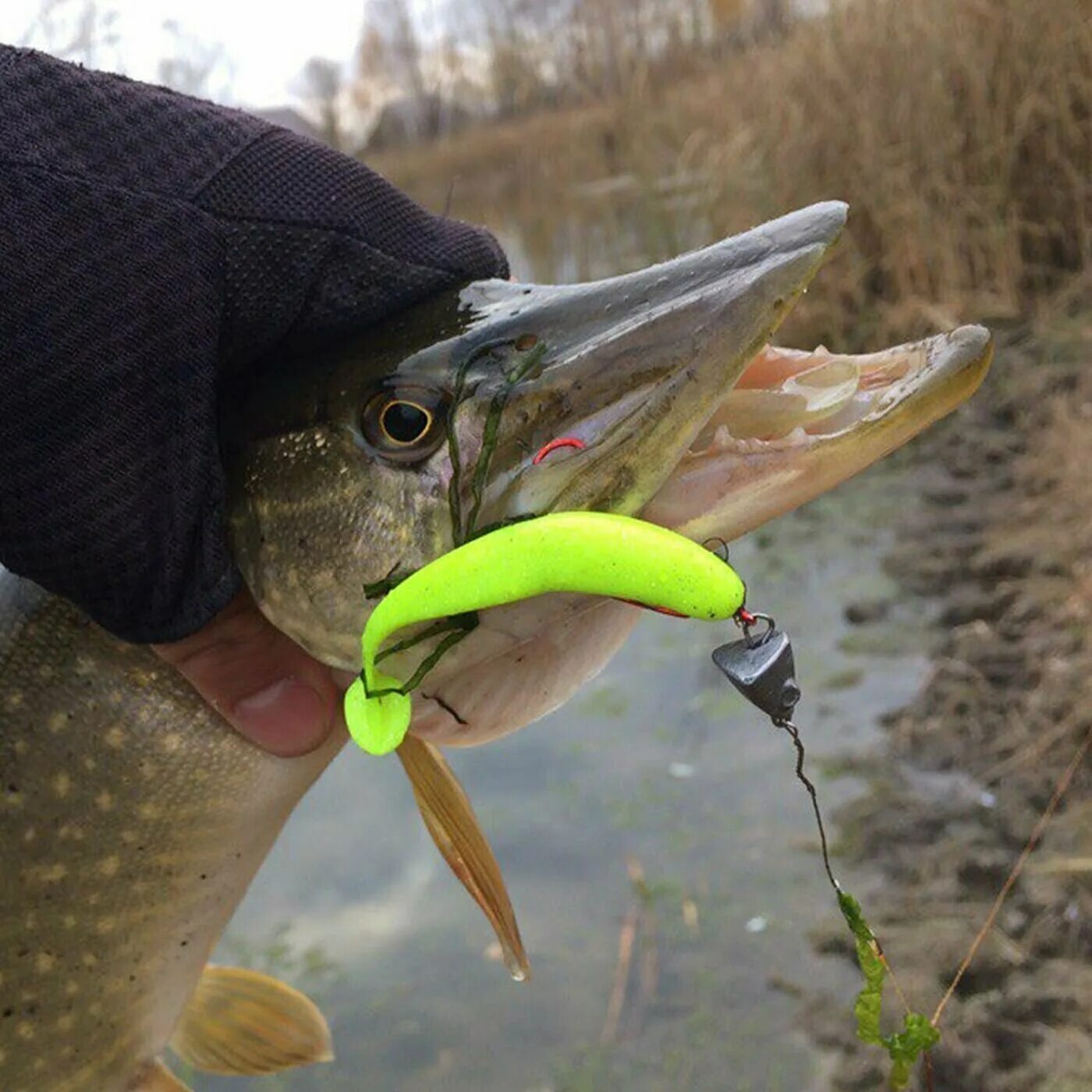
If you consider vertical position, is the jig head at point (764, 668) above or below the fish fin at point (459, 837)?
above

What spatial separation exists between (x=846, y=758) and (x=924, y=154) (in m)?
3.20

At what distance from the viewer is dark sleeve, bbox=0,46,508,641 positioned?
0.94 m

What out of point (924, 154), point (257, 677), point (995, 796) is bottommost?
point (995, 796)

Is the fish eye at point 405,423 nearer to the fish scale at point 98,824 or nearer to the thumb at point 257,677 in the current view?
the thumb at point 257,677

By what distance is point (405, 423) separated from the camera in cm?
101

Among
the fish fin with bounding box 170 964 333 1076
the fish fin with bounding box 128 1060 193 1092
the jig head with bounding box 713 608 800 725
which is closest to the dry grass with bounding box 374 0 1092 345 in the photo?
the fish fin with bounding box 170 964 333 1076

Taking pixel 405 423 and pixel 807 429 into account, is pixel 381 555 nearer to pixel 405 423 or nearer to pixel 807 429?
pixel 405 423

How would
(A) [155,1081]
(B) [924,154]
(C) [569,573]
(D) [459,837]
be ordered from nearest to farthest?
(C) [569,573] → (D) [459,837] → (A) [155,1081] → (B) [924,154]

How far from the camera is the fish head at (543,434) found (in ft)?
2.92

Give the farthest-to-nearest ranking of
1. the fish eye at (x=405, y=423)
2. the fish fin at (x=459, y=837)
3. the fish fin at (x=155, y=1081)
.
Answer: the fish fin at (x=155, y=1081) → the fish fin at (x=459, y=837) → the fish eye at (x=405, y=423)

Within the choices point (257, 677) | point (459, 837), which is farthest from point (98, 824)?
point (459, 837)

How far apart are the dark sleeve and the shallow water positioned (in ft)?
4.48

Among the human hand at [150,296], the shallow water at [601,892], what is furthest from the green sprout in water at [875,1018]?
the shallow water at [601,892]

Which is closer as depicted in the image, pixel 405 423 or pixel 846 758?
pixel 405 423
